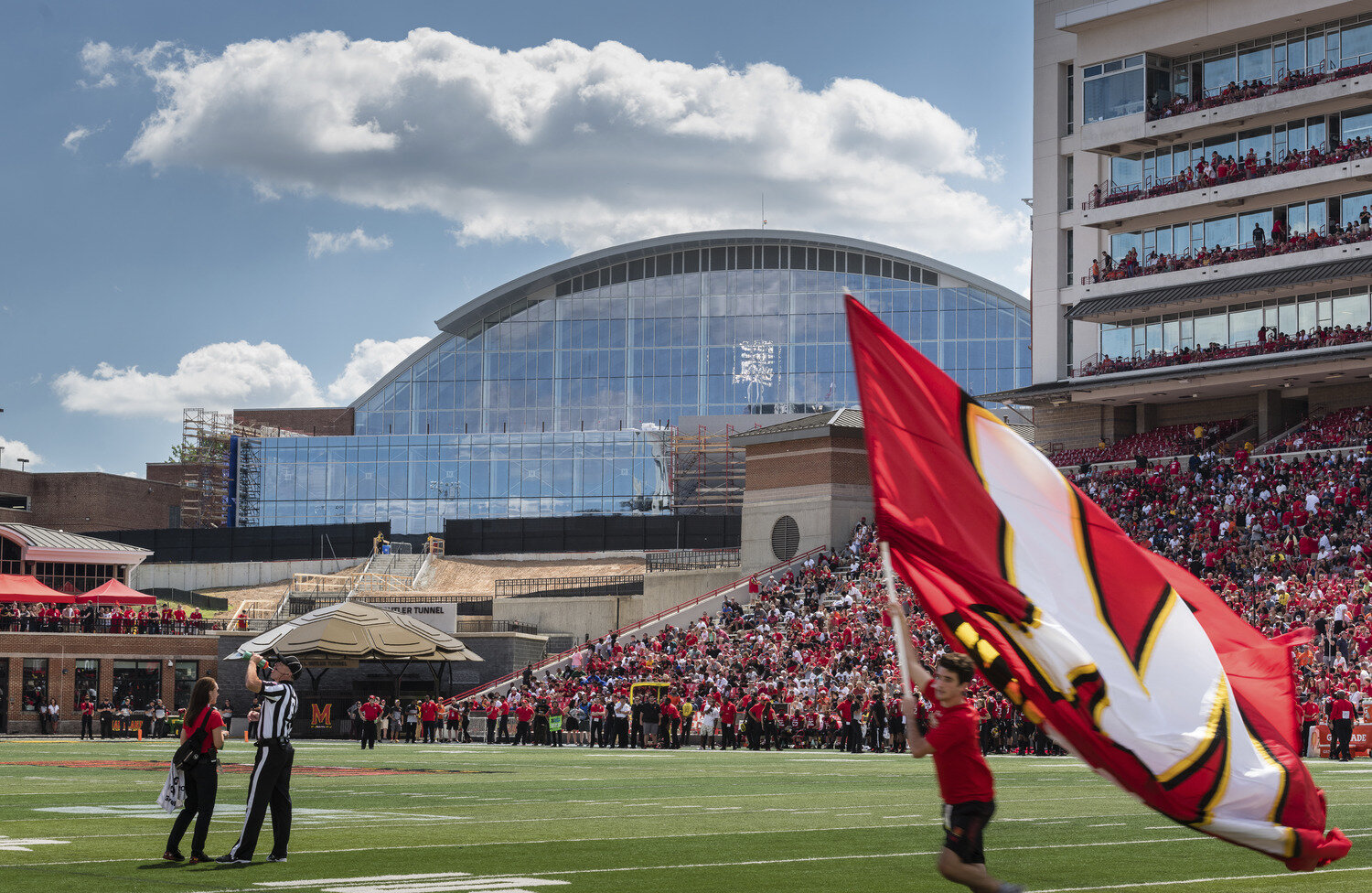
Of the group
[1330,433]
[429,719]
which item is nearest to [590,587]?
[429,719]

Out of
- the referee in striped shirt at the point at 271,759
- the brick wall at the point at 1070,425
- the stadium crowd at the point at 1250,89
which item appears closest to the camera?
the referee in striped shirt at the point at 271,759

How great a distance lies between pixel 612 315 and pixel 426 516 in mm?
15880

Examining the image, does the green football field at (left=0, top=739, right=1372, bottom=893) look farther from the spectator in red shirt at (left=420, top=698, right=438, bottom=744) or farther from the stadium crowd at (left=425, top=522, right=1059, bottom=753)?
the spectator in red shirt at (left=420, top=698, right=438, bottom=744)

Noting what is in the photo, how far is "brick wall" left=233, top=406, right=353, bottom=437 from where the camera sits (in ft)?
339

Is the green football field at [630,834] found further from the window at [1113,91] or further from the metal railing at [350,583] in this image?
the metal railing at [350,583]

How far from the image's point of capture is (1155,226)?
193ft

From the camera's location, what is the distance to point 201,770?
13.5 m

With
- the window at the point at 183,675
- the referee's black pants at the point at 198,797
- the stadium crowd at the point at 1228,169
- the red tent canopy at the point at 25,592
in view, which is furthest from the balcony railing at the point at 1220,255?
the referee's black pants at the point at 198,797

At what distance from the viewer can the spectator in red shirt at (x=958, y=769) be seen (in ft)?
29.5

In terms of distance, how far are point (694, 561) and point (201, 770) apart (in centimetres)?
5718

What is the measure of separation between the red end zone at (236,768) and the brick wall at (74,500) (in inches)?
2589

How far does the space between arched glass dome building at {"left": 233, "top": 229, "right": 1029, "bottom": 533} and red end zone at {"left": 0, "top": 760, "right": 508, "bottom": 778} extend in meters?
60.1

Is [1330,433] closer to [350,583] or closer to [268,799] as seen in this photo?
[268,799]

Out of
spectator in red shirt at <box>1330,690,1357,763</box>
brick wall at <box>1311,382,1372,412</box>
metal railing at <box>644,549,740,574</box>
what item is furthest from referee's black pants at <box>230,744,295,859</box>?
metal railing at <box>644,549,740,574</box>
